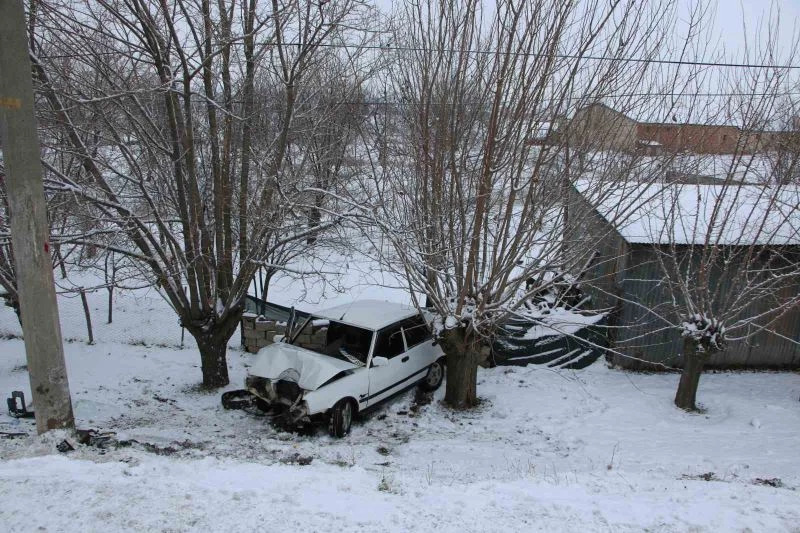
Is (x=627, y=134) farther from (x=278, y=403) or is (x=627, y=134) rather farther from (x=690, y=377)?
(x=278, y=403)

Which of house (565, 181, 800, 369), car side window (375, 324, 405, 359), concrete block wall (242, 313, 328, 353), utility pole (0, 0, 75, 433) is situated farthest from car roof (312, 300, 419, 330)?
utility pole (0, 0, 75, 433)

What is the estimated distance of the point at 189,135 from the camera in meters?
8.11

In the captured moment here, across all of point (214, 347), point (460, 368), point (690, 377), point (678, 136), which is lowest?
point (690, 377)

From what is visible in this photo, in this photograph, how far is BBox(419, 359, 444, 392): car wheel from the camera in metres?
9.52

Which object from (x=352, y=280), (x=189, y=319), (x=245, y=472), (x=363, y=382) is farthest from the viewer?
(x=352, y=280)

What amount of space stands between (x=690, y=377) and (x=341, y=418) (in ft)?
18.1

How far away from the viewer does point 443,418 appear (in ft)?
27.9

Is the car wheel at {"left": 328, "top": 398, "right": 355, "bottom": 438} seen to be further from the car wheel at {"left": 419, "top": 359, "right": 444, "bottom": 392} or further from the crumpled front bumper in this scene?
the car wheel at {"left": 419, "top": 359, "right": 444, "bottom": 392}

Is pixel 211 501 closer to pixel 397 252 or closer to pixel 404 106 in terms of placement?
pixel 397 252

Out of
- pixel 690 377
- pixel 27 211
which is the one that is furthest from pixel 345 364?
pixel 690 377

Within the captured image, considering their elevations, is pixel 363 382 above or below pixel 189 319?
below

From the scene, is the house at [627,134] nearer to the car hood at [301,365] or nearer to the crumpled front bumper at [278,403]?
the car hood at [301,365]

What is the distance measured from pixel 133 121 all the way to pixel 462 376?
6.07 metres

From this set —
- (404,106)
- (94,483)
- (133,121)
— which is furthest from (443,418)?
(133,121)
